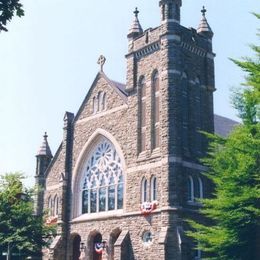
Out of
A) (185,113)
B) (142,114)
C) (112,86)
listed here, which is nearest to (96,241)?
(142,114)

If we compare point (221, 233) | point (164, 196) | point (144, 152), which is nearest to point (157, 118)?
point (144, 152)

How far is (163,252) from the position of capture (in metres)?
27.0

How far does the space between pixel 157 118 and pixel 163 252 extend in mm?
7713

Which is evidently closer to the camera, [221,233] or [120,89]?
[221,233]

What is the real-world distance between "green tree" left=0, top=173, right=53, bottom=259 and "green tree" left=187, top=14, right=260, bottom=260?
37.3ft

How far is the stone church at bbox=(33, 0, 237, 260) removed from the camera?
2869 cm

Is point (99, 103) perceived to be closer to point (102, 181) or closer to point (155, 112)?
point (102, 181)

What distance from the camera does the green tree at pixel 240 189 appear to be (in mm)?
20562

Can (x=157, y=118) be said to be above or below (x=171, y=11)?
below

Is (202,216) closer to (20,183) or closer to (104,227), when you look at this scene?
(104,227)

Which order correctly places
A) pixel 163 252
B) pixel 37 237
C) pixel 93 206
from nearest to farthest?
pixel 163 252, pixel 37 237, pixel 93 206

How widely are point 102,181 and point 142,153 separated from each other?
4.57 metres

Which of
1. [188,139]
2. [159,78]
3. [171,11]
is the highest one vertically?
[171,11]

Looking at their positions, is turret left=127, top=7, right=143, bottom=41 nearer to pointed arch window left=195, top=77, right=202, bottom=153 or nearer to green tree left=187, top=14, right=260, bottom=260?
pointed arch window left=195, top=77, right=202, bottom=153
